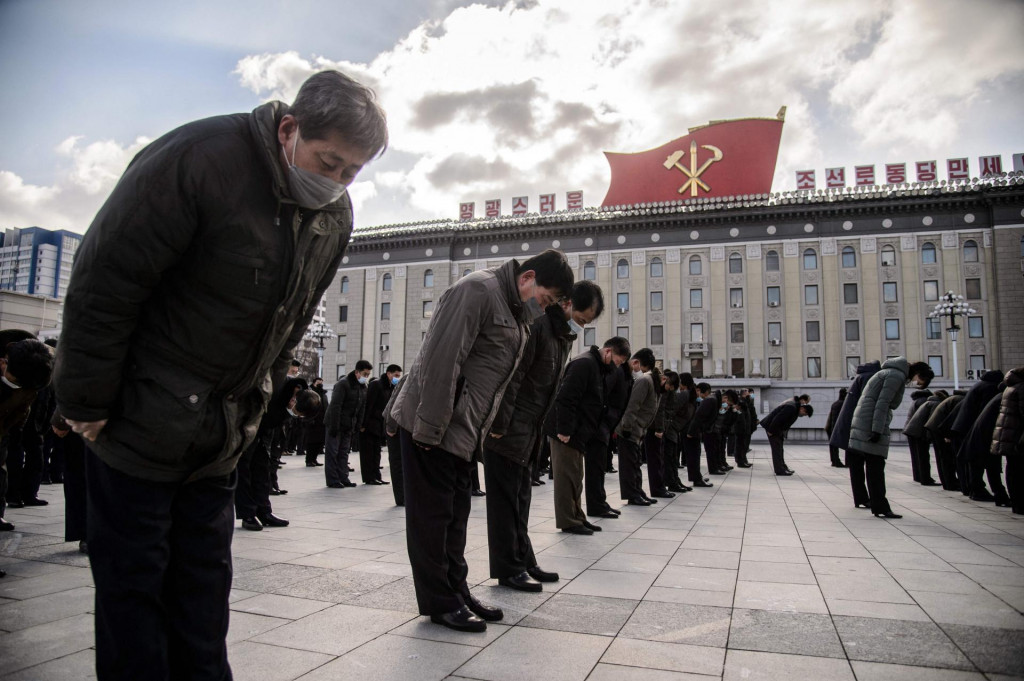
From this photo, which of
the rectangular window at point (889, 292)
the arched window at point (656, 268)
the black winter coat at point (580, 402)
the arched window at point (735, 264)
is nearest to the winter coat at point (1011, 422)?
the black winter coat at point (580, 402)

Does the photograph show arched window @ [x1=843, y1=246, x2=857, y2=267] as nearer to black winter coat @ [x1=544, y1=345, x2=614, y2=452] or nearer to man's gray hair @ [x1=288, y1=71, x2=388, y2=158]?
black winter coat @ [x1=544, y1=345, x2=614, y2=452]

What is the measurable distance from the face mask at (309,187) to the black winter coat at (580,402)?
4542mm

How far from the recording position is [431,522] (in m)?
3.56

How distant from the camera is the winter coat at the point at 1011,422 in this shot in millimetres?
8086

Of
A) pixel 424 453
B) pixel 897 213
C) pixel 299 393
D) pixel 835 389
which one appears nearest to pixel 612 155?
pixel 897 213

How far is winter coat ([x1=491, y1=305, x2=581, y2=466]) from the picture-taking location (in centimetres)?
466

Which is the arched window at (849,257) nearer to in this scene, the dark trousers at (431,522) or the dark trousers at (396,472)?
the dark trousers at (396,472)

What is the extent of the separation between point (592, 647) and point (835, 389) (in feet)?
154

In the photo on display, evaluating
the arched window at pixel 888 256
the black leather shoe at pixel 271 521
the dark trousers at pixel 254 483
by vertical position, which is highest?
the arched window at pixel 888 256

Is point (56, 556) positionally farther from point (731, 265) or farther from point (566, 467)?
point (731, 265)

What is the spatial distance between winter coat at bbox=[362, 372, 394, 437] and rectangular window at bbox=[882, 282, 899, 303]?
44079mm

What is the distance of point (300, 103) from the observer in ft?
6.51

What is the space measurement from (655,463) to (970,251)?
44933 mm

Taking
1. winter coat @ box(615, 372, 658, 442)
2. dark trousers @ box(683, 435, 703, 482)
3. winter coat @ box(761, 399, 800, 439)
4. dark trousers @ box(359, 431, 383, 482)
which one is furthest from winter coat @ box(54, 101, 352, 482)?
winter coat @ box(761, 399, 800, 439)
